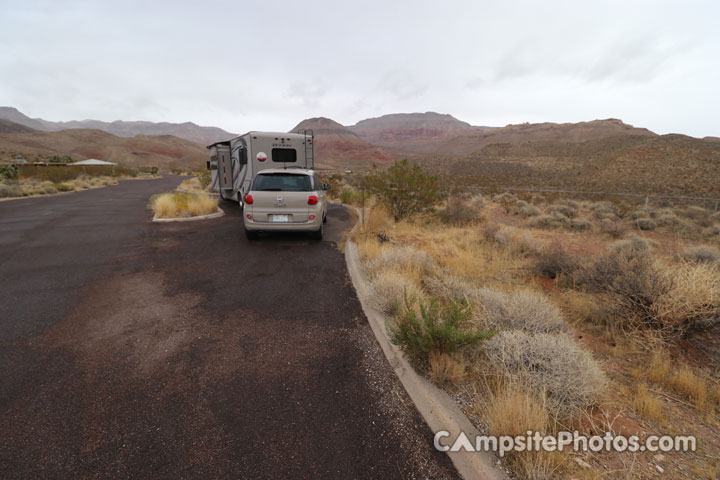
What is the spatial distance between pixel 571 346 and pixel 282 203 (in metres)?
6.12

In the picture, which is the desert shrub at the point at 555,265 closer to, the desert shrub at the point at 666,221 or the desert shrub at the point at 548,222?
Result: the desert shrub at the point at 548,222

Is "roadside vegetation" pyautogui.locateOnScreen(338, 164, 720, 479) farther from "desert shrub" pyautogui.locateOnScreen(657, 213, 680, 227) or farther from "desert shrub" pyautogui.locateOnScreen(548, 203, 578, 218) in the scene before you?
"desert shrub" pyautogui.locateOnScreen(548, 203, 578, 218)

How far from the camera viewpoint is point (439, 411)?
243 centimetres

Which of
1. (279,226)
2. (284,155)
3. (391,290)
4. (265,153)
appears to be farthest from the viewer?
(284,155)

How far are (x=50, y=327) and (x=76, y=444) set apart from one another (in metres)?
2.43

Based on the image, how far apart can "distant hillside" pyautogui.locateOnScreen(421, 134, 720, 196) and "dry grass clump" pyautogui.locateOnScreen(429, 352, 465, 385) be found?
32.2 metres

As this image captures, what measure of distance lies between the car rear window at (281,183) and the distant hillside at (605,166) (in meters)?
28.8

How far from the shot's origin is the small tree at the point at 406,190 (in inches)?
407

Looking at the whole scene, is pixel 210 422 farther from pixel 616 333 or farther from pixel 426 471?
pixel 616 333

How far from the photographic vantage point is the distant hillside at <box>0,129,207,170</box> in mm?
75500

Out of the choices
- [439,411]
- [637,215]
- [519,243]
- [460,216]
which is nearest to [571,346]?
[439,411]

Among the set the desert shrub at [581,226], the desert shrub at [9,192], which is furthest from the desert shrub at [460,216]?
the desert shrub at [9,192]

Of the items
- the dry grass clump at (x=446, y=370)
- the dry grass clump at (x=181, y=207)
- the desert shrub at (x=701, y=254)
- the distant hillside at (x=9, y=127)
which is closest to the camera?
the dry grass clump at (x=446, y=370)

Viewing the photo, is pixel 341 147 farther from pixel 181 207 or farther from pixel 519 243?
pixel 519 243
